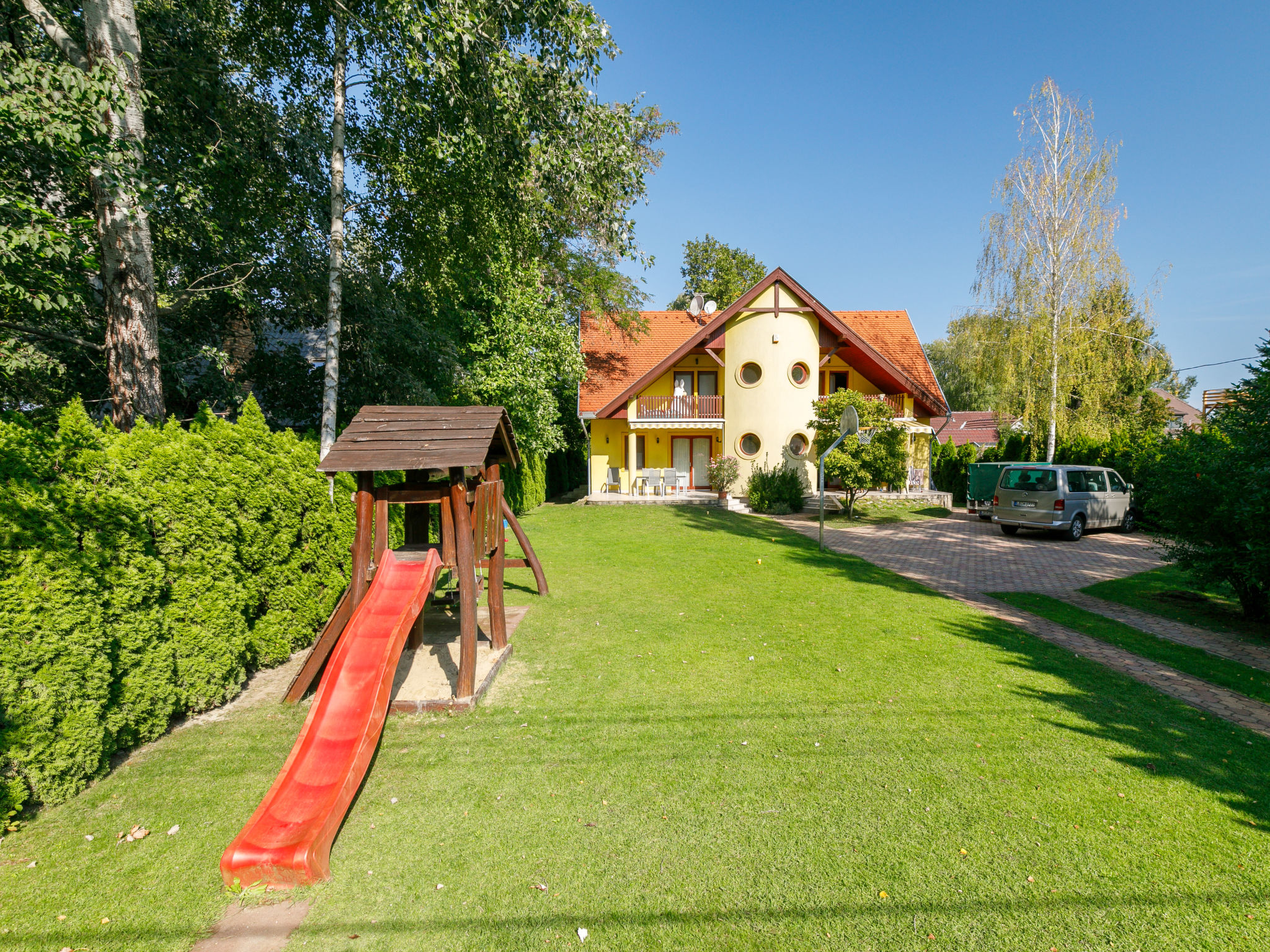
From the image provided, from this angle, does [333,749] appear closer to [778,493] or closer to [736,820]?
[736,820]

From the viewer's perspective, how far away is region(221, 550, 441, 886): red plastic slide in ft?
10.3

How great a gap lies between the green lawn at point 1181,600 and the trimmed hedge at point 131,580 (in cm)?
1179

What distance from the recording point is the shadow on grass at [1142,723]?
406cm

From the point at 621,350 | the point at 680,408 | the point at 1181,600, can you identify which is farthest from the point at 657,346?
the point at 1181,600

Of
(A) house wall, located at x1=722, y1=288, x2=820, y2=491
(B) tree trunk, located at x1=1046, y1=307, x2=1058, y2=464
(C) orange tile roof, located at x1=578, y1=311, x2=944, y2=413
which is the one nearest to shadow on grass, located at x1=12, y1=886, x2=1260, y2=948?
(A) house wall, located at x1=722, y1=288, x2=820, y2=491

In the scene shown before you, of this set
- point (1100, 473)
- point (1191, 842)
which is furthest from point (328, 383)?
point (1100, 473)

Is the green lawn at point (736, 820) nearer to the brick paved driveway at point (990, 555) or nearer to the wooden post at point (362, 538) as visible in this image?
the wooden post at point (362, 538)

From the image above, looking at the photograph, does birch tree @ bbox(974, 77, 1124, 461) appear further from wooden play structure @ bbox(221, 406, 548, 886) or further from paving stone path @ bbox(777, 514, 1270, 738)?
wooden play structure @ bbox(221, 406, 548, 886)

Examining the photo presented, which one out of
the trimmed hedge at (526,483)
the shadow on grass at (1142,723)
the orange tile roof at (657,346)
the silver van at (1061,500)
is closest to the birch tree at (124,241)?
the trimmed hedge at (526,483)

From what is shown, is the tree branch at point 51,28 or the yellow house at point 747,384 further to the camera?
the yellow house at point 747,384

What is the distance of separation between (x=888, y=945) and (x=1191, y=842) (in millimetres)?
2178

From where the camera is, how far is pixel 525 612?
823cm

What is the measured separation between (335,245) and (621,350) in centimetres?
1763

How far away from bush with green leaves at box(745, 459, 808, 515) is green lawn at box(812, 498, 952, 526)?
2.88 feet
